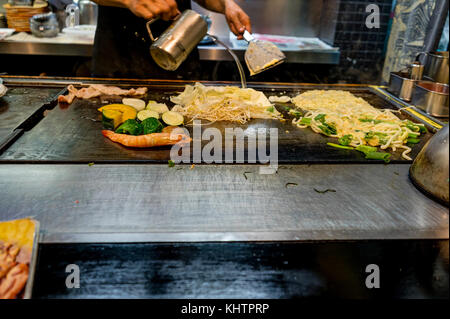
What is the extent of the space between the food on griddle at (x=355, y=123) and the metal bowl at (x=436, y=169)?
328 mm

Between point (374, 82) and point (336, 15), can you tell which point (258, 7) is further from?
point (374, 82)

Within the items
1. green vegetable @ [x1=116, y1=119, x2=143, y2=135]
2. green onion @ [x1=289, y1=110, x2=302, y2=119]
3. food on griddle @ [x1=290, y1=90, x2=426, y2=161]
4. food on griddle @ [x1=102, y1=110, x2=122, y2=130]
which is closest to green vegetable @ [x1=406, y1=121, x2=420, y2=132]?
food on griddle @ [x1=290, y1=90, x2=426, y2=161]

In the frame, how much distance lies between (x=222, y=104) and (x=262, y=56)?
0.48 metres

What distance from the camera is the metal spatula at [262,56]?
260 cm

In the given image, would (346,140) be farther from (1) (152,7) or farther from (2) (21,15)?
(2) (21,15)

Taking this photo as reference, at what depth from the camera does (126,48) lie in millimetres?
3465

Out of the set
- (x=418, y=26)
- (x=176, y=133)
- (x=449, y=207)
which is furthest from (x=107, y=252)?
(x=418, y=26)

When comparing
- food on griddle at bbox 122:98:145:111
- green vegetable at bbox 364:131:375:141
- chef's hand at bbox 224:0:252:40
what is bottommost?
food on griddle at bbox 122:98:145:111

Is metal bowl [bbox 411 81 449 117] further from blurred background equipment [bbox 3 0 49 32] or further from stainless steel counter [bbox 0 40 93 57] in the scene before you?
blurred background equipment [bbox 3 0 49 32]

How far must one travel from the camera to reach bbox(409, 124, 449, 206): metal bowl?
1.54 metres

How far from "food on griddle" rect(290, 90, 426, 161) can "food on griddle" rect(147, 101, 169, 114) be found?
1.01 m

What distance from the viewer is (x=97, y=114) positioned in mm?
2588

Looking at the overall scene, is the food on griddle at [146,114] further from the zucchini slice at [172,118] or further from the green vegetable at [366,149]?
the green vegetable at [366,149]
